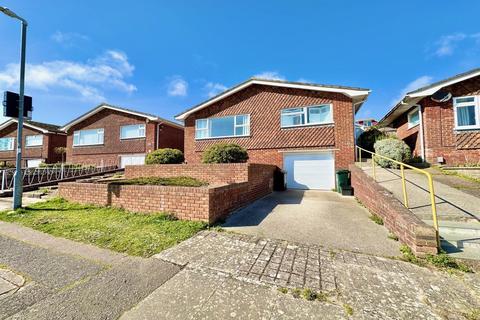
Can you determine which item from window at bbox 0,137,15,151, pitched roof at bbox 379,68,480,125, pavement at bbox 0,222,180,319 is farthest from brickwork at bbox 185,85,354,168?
window at bbox 0,137,15,151

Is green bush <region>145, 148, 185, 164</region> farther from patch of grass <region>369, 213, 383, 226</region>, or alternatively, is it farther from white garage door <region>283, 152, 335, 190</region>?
patch of grass <region>369, 213, 383, 226</region>

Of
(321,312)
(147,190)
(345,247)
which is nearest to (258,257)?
(321,312)

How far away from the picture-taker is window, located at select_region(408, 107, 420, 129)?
11.1 meters

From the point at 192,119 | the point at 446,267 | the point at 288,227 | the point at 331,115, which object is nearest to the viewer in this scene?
the point at 446,267

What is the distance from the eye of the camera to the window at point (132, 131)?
698 inches

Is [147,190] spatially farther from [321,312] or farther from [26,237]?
[321,312]

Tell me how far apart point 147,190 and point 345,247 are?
16.0 feet

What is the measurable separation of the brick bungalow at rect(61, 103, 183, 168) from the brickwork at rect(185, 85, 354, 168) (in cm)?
457

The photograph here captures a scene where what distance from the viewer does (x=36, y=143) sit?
877 inches

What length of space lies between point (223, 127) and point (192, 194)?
375 inches

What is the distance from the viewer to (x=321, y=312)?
217 centimetres

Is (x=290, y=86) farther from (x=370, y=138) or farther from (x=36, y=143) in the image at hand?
(x=36, y=143)

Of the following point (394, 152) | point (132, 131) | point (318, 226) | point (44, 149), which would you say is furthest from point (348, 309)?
point (44, 149)

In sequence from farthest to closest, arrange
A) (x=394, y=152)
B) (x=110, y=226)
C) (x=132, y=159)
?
(x=132, y=159) → (x=394, y=152) → (x=110, y=226)
